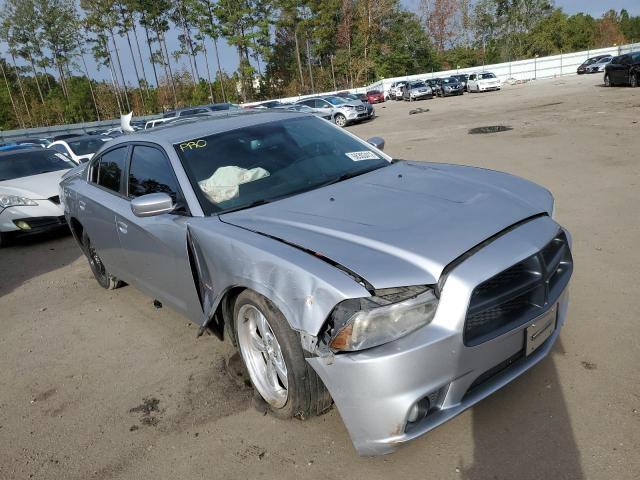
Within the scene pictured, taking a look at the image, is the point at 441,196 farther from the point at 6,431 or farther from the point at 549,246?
the point at 6,431

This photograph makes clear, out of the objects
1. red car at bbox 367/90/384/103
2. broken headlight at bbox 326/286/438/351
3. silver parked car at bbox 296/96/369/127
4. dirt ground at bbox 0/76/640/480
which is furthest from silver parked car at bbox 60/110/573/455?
red car at bbox 367/90/384/103

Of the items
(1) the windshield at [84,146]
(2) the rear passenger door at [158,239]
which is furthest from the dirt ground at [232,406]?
(1) the windshield at [84,146]

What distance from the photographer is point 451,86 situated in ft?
127

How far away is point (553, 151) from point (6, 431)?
970 centimetres

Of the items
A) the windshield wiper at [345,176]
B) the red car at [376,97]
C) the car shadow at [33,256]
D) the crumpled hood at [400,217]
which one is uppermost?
the windshield wiper at [345,176]

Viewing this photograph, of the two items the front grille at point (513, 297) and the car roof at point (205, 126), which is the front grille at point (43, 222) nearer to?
the car roof at point (205, 126)

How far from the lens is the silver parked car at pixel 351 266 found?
2176 millimetres

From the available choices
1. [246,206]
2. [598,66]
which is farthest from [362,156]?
[598,66]

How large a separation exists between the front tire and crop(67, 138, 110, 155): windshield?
12.2 meters

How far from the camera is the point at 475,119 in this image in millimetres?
18359

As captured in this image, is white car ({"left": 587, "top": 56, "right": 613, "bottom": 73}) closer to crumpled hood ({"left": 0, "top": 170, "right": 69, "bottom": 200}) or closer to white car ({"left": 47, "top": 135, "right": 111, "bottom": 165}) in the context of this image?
white car ({"left": 47, "top": 135, "right": 111, "bottom": 165})

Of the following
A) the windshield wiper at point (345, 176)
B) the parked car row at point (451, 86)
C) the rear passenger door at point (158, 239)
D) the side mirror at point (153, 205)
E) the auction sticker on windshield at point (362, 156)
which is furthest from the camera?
the parked car row at point (451, 86)

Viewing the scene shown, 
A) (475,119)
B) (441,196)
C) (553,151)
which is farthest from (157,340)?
Result: (475,119)

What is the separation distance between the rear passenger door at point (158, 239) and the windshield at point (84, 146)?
417 inches
